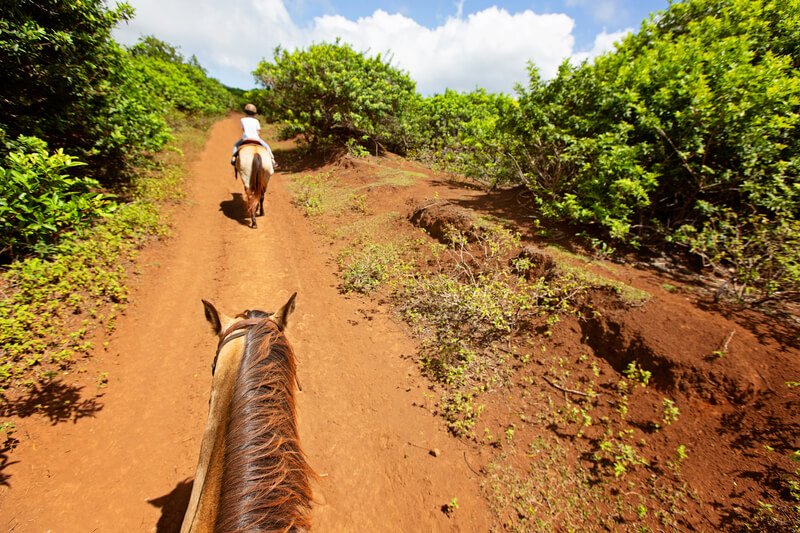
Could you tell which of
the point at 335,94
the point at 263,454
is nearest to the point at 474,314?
the point at 263,454

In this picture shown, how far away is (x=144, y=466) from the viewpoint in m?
2.91

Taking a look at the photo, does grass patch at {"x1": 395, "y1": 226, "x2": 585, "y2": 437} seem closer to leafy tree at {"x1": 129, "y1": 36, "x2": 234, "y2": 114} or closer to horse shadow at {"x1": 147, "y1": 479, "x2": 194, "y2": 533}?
horse shadow at {"x1": 147, "y1": 479, "x2": 194, "y2": 533}

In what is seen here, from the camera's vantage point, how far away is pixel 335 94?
482 inches

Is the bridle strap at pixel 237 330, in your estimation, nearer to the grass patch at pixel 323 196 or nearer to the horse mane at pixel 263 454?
the horse mane at pixel 263 454

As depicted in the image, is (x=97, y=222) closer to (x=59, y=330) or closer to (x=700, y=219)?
(x=59, y=330)

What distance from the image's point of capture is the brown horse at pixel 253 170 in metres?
7.53

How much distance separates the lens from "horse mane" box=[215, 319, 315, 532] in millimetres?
1453

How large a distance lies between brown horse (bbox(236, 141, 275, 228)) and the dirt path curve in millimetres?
2442

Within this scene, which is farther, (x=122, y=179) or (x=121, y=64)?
(x=122, y=179)

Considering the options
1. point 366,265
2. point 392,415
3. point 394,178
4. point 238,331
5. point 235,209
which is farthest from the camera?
point 394,178

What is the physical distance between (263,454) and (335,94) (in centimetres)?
1361

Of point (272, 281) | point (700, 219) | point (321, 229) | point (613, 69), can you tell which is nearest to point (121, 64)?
point (321, 229)

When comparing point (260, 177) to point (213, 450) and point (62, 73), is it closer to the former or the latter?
point (62, 73)

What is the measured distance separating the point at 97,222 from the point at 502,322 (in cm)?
776
